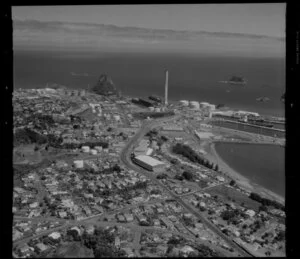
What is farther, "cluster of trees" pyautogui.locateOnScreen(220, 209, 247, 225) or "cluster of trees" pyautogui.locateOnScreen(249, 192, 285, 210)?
"cluster of trees" pyautogui.locateOnScreen(249, 192, 285, 210)

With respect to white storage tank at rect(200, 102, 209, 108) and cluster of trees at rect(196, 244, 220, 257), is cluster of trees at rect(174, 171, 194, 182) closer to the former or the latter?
cluster of trees at rect(196, 244, 220, 257)

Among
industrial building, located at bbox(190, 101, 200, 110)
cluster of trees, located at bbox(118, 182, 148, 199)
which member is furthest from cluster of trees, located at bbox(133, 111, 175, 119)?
cluster of trees, located at bbox(118, 182, 148, 199)

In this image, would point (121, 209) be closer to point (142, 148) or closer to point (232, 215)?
point (232, 215)

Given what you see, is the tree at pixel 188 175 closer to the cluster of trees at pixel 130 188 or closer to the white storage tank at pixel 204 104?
the cluster of trees at pixel 130 188

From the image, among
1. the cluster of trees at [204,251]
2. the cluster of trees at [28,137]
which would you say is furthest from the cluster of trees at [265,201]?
the cluster of trees at [28,137]

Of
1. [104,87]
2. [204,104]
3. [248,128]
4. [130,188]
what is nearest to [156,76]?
[104,87]
